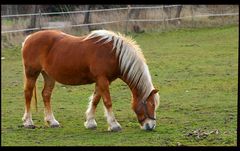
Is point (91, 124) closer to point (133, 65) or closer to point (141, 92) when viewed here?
point (141, 92)

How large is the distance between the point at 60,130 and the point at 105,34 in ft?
4.52

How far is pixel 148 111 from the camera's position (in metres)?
6.66

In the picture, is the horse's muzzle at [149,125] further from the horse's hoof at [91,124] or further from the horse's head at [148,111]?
the horse's hoof at [91,124]

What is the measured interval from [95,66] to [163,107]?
2.11m

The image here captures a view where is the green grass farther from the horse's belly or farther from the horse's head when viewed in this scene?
the horse's belly

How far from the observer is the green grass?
6.16 metres

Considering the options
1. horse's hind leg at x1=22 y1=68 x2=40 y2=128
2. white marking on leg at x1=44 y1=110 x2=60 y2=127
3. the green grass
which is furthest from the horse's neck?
horse's hind leg at x1=22 y1=68 x2=40 y2=128

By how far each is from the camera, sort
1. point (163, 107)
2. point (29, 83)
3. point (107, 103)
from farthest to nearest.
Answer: point (163, 107)
point (29, 83)
point (107, 103)

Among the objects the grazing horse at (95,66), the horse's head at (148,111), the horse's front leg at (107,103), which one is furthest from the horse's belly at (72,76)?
the horse's head at (148,111)

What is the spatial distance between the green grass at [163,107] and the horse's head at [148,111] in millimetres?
112

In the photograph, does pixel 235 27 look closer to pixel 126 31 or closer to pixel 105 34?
pixel 126 31

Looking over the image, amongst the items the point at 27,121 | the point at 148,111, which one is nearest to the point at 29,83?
the point at 27,121

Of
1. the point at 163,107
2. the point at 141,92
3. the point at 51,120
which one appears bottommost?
the point at 163,107

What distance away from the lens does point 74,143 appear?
19.6ft
